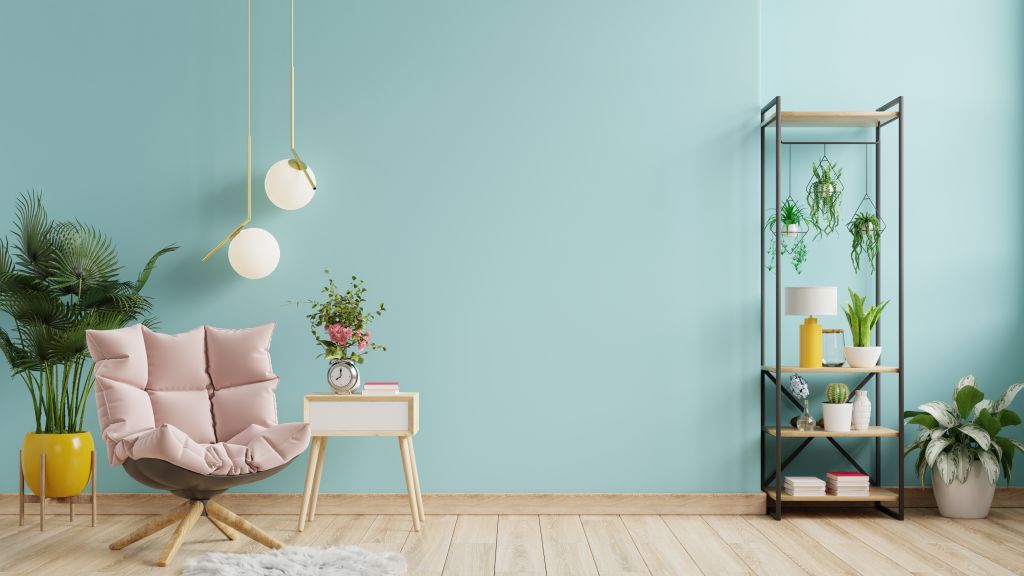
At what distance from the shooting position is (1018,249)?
418cm

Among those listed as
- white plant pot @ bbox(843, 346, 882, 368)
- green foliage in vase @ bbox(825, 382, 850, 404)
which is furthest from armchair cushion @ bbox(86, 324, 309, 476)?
white plant pot @ bbox(843, 346, 882, 368)

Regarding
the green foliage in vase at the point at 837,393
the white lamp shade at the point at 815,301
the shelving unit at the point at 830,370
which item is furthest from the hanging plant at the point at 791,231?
the green foliage in vase at the point at 837,393

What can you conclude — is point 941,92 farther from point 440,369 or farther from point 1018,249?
point 440,369

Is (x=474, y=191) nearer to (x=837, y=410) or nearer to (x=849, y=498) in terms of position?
(x=837, y=410)

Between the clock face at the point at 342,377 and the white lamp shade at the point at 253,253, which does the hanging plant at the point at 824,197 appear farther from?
the white lamp shade at the point at 253,253

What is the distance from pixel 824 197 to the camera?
3979 mm

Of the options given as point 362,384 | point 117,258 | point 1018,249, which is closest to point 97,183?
point 117,258

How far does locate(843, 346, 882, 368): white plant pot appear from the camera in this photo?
383cm

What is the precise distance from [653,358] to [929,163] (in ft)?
5.82

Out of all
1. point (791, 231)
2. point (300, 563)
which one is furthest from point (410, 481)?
point (791, 231)

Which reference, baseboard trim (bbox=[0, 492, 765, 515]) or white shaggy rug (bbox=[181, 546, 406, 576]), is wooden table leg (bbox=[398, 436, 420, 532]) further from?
white shaggy rug (bbox=[181, 546, 406, 576])

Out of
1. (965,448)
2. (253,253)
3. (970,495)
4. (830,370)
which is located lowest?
(970,495)

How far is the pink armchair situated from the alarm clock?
0.81 feet

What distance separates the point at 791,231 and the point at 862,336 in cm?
60
